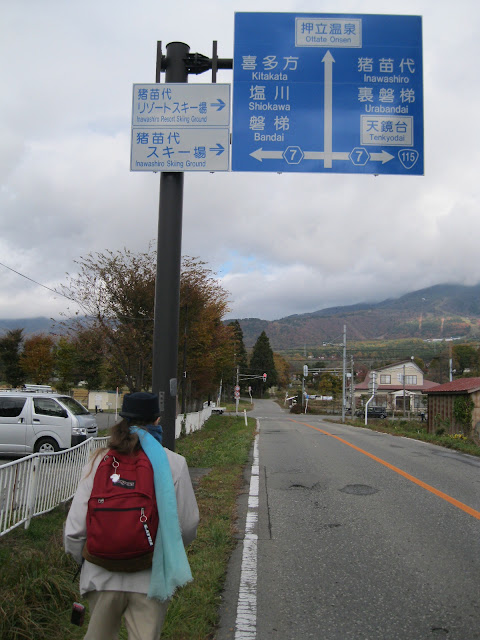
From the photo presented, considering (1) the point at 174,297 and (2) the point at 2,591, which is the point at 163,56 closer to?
(1) the point at 174,297

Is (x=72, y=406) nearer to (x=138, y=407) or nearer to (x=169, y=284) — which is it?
(x=169, y=284)

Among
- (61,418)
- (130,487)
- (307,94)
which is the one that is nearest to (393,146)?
(307,94)

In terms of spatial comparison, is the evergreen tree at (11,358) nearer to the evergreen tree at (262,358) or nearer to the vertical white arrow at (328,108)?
the vertical white arrow at (328,108)

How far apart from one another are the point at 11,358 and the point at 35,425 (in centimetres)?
3643

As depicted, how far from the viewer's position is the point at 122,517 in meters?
2.33

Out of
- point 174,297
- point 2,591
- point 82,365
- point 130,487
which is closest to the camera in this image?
point 130,487

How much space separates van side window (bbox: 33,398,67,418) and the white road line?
7.35m

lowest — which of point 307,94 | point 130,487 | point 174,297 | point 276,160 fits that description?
point 130,487

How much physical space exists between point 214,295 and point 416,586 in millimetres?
22874

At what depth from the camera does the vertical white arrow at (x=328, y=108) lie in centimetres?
592

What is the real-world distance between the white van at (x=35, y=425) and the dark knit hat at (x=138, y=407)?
429 inches

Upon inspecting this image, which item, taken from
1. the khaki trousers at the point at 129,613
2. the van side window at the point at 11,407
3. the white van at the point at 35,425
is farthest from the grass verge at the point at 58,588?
the van side window at the point at 11,407

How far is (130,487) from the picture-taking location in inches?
93.7

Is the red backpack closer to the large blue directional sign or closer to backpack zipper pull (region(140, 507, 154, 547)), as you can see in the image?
backpack zipper pull (region(140, 507, 154, 547))
